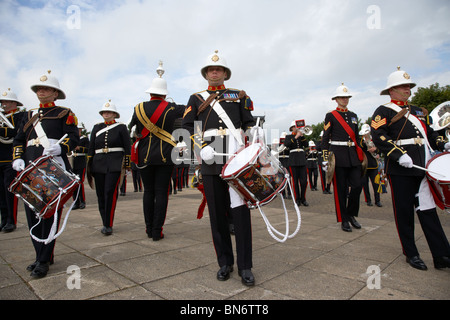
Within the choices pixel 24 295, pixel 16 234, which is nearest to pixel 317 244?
pixel 24 295

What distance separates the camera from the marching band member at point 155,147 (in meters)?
4.97

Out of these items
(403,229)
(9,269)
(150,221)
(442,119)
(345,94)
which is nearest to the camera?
(9,269)

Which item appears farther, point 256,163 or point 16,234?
point 16,234

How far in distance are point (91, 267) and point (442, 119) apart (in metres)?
4.83

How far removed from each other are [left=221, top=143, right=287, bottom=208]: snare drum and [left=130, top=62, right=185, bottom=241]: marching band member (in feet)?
7.48

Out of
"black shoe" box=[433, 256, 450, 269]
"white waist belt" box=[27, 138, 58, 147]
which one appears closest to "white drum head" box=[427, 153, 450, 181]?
"black shoe" box=[433, 256, 450, 269]

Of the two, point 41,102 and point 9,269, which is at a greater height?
point 41,102

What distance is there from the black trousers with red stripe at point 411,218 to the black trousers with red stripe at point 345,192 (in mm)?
1710

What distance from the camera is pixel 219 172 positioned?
323cm

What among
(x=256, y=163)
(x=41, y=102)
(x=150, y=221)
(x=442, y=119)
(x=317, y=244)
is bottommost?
(x=317, y=244)

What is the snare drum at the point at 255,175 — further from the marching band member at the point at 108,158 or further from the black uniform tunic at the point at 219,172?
the marching band member at the point at 108,158

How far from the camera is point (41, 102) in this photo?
3.83 metres
